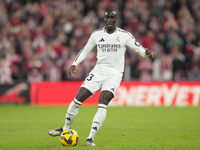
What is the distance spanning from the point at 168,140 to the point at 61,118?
5081 millimetres

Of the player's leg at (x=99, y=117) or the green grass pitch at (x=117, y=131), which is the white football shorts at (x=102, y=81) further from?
the green grass pitch at (x=117, y=131)

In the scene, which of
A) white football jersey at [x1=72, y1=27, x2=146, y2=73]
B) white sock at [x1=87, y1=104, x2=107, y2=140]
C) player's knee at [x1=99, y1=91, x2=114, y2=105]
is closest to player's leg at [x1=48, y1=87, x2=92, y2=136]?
player's knee at [x1=99, y1=91, x2=114, y2=105]

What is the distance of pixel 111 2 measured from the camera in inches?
803

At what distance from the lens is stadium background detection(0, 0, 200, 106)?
665 inches

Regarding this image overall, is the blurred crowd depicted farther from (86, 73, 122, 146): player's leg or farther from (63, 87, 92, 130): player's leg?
(86, 73, 122, 146): player's leg

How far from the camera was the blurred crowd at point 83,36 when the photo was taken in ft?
57.0

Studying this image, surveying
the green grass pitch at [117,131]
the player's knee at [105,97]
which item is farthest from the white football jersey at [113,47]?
the green grass pitch at [117,131]

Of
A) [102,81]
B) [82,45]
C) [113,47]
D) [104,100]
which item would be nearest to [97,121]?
[104,100]

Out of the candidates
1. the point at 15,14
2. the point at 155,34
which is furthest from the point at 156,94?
the point at 15,14

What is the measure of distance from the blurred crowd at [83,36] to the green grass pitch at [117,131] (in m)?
3.59

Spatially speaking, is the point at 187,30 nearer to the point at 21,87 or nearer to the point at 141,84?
the point at 141,84

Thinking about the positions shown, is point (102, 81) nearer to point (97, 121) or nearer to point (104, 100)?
point (104, 100)

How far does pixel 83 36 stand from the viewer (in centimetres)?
1861

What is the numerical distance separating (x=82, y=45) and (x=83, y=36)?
58cm
